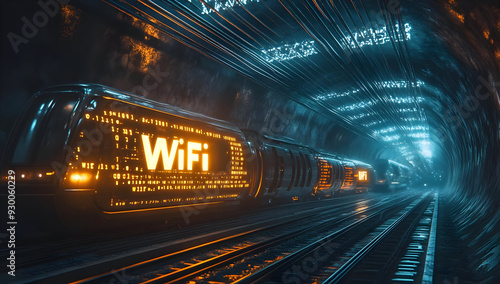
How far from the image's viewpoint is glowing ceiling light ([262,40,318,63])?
17.0 m

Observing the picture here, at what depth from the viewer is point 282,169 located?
56.8ft

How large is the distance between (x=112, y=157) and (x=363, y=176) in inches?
1216

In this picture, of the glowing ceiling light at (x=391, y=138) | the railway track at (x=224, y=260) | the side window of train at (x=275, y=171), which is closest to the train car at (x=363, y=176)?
the glowing ceiling light at (x=391, y=138)

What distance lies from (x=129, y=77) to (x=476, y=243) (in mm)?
11344

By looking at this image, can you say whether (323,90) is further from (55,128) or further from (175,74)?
(55,128)

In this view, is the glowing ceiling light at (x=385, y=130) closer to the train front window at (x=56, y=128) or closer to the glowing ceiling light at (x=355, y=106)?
the glowing ceiling light at (x=355, y=106)

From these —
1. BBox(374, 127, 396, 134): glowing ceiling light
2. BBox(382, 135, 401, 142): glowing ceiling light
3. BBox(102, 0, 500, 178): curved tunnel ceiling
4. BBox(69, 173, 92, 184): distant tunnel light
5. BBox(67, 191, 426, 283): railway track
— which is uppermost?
BBox(382, 135, 401, 142): glowing ceiling light

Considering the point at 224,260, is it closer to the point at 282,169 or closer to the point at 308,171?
the point at 282,169

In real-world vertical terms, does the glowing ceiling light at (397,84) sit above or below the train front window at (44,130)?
above

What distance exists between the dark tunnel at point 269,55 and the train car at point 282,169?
9.52 ft

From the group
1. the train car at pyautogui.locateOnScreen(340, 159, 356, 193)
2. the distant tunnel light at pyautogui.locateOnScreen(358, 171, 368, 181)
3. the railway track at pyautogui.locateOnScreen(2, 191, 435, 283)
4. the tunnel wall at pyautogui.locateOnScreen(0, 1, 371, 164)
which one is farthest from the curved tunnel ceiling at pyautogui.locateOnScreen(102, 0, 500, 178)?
the distant tunnel light at pyautogui.locateOnScreen(358, 171, 368, 181)

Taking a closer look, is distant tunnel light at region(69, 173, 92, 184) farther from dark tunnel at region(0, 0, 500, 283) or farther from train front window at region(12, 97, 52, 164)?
dark tunnel at region(0, 0, 500, 283)

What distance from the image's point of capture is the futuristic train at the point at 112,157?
24.3 feet

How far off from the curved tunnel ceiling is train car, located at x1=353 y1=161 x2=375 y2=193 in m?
5.98
